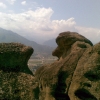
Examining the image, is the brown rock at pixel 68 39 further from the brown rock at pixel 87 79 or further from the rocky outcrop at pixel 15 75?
the brown rock at pixel 87 79

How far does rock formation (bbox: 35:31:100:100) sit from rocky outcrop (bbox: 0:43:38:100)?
131cm

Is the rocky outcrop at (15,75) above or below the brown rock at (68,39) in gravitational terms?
below

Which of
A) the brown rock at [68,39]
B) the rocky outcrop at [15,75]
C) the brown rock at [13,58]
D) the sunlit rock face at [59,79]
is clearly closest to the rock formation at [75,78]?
the sunlit rock face at [59,79]

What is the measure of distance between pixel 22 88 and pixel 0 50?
5517mm

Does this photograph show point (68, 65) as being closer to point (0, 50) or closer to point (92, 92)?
point (92, 92)

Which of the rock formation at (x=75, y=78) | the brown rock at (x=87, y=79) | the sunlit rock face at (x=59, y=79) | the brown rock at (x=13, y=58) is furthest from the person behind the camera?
the brown rock at (x=13, y=58)

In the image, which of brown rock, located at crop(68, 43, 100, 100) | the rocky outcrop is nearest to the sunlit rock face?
brown rock, located at crop(68, 43, 100, 100)

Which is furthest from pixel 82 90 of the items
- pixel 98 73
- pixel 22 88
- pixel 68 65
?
pixel 22 88

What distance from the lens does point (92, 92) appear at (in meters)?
16.5

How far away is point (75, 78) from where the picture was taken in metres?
17.8

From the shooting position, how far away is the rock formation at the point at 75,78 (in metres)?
16.9

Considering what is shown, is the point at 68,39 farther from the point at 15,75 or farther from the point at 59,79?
the point at 15,75

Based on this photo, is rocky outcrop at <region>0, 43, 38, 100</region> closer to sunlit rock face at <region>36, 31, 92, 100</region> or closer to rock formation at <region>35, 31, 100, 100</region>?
sunlit rock face at <region>36, 31, 92, 100</region>

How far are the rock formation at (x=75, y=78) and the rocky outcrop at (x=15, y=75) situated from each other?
1307 millimetres
